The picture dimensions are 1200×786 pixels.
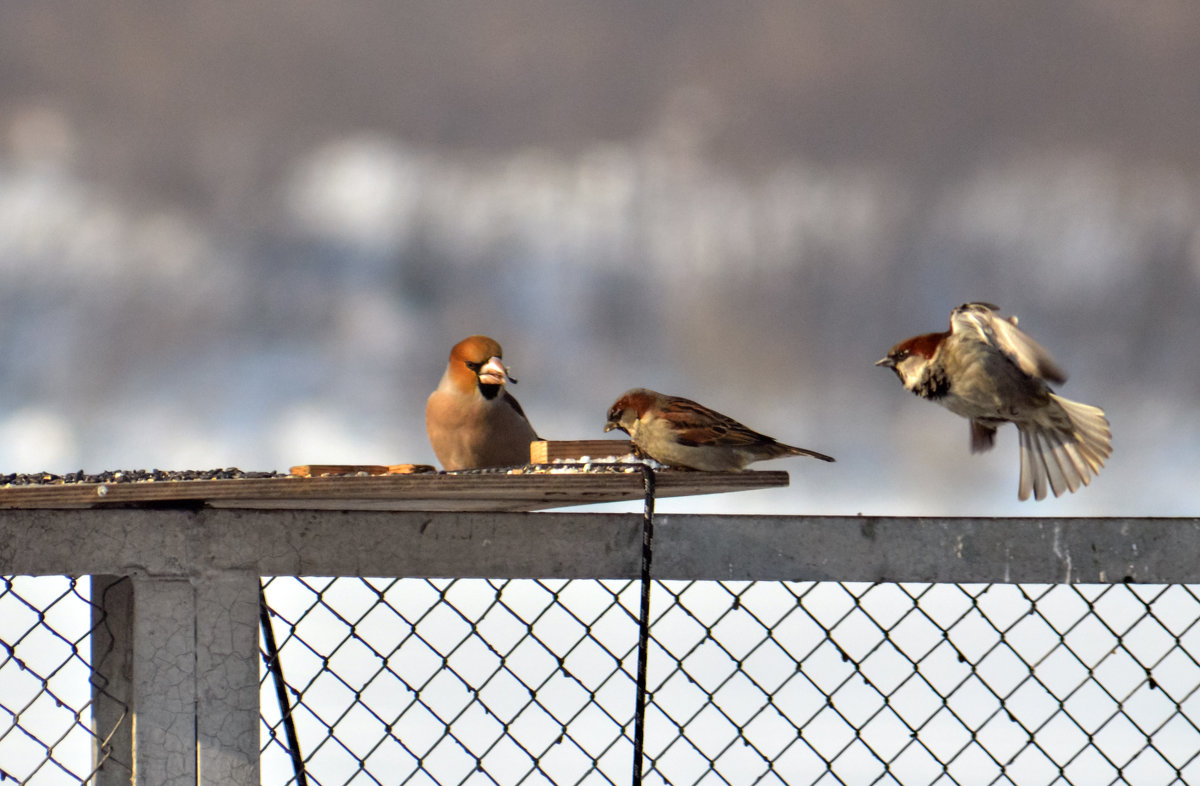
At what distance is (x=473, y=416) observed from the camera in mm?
2400

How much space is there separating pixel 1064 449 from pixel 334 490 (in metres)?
1.64

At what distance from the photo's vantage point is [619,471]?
1.64 meters

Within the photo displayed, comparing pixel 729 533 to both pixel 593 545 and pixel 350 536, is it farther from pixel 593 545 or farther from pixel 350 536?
pixel 350 536

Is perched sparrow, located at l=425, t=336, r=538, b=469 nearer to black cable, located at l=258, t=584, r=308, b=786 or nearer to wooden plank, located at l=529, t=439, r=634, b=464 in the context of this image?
wooden plank, located at l=529, t=439, r=634, b=464

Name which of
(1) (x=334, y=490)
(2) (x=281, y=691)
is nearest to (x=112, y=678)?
(2) (x=281, y=691)

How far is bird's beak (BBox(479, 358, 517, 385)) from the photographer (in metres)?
2.28

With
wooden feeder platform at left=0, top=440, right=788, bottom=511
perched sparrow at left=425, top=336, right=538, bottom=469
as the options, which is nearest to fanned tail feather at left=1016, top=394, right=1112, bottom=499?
wooden feeder platform at left=0, top=440, right=788, bottom=511

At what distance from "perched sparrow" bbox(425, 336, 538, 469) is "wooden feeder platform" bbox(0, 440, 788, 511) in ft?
2.05

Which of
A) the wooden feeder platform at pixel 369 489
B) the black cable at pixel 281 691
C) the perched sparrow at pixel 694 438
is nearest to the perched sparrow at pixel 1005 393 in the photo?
the perched sparrow at pixel 694 438

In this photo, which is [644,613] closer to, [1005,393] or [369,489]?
[369,489]

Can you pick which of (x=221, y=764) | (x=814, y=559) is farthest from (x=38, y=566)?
(x=814, y=559)

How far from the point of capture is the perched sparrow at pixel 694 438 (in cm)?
208

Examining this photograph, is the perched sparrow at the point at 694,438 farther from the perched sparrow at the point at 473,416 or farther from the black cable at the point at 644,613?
the black cable at the point at 644,613

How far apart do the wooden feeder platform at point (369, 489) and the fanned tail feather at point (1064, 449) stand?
93 cm
